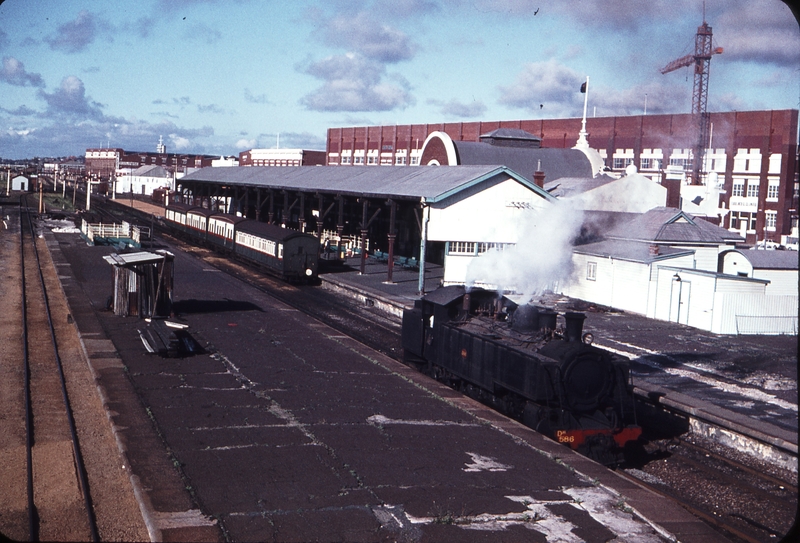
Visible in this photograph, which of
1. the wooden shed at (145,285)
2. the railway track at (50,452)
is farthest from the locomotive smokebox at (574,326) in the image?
the wooden shed at (145,285)

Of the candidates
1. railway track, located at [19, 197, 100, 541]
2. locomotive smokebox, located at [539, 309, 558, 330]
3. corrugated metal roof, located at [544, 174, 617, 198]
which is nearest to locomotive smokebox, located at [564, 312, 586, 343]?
locomotive smokebox, located at [539, 309, 558, 330]

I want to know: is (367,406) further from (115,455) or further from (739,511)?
(739,511)

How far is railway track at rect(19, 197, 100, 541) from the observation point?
9.38 metres

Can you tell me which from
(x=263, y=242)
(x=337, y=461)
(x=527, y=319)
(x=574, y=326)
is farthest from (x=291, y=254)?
(x=337, y=461)

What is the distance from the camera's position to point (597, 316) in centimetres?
2853

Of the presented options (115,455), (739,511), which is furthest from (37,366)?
(739,511)

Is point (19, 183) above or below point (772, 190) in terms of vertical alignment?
below

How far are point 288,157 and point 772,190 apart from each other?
59995 mm

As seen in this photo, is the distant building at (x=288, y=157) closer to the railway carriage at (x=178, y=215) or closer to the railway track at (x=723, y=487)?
the railway carriage at (x=178, y=215)

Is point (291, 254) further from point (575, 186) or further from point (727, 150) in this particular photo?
point (727, 150)

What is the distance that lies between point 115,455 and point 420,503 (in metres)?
5.18

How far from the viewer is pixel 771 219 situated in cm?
5338

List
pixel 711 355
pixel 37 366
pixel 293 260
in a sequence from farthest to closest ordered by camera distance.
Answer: pixel 293 260 → pixel 711 355 → pixel 37 366

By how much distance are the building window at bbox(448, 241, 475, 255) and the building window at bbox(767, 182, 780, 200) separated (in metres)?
29.5
